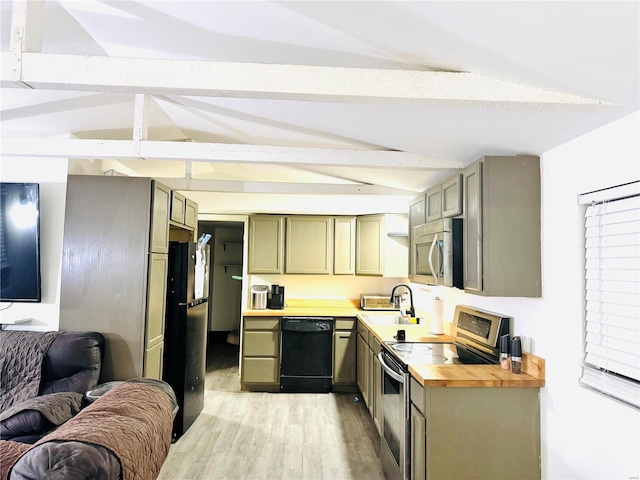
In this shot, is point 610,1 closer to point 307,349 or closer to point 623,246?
point 623,246

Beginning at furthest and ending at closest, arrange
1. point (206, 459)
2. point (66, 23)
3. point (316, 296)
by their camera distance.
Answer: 1. point (316, 296)
2. point (206, 459)
3. point (66, 23)

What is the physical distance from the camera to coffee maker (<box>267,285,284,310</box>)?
4.71 meters

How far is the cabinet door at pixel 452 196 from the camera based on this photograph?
100.0 inches

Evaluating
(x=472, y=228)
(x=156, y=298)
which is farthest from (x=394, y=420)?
(x=156, y=298)

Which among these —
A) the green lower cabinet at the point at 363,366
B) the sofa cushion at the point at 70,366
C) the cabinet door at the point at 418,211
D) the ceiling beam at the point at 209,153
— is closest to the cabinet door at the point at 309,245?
the green lower cabinet at the point at 363,366

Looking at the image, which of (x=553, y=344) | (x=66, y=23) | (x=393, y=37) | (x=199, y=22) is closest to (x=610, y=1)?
(x=393, y=37)

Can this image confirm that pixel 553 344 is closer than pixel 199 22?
No

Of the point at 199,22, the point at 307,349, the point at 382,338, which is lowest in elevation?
the point at 307,349

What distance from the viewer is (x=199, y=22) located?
5.51ft

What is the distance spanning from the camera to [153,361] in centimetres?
305

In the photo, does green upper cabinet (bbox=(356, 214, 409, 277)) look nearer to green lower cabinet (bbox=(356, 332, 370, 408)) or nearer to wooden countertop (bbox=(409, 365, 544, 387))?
green lower cabinet (bbox=(356, 332, 370, 408))

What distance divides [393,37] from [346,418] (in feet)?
11.0

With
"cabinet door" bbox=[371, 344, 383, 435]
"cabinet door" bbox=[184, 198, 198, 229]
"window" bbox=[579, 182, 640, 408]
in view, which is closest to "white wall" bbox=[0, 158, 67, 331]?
"cabinet door" bbox=[184, 198, 198, 229]

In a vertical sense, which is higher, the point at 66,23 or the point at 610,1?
the point at 66,23
